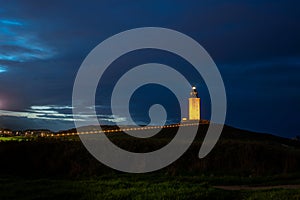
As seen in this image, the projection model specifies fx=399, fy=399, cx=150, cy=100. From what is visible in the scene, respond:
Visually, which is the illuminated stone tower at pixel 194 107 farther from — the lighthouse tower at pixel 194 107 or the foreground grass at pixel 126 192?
the foreground grass at pixel 126 192

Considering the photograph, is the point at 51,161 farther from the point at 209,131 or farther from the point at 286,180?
the point at 209,131

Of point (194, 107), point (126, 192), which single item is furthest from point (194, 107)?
point (126, 192)

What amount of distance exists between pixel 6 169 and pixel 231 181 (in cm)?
1335

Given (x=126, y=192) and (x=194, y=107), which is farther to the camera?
(x=194, y=107)

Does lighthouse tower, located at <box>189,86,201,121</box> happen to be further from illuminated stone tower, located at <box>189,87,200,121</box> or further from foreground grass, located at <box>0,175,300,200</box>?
foreground grass, located at <box>0,175,300,200</box>

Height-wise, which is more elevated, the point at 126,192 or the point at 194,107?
the point at 194,107

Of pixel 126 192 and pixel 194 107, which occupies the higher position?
pixel 194 107

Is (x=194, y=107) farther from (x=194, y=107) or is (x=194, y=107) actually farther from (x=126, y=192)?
(x=126, y=192)

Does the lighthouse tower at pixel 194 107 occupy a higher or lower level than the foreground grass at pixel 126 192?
higher

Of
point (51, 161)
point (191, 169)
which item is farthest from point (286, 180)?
point (51, 161)

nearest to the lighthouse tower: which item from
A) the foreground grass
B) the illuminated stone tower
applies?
the illuminated stone tower

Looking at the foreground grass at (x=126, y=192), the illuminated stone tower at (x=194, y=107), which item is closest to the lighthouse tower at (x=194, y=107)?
the illuminated stone tower at (x=194, y=107)

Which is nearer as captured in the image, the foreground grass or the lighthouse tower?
the foreground grass

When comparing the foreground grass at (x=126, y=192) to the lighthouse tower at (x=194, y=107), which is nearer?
the foreground grass at (x=126, y=192)
